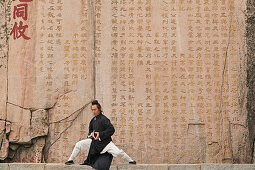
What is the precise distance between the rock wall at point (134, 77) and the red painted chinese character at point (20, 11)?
0.06ft

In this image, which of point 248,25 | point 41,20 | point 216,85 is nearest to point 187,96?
point 216,85

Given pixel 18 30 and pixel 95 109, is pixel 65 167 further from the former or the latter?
pixel 18 30

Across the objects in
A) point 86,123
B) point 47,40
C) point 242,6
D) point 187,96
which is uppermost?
point 242,6

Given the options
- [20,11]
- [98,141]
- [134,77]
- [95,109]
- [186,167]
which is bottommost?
[186,167]

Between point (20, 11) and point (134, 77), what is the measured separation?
2372 mm

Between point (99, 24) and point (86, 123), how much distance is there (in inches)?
69.7

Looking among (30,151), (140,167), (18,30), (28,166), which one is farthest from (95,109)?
(18,30)

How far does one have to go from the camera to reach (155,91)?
295 inches

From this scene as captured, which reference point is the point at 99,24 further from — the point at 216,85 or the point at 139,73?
the point at 216,85

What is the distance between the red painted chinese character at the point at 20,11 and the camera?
305 inches

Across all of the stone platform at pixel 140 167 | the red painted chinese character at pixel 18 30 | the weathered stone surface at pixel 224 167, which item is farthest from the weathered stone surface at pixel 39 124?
the weathered stone surface at pixel 224 167

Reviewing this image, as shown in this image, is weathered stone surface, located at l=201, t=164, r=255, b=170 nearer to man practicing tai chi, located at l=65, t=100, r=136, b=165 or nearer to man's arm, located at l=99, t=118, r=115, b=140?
man practicing tai chi, located at l=65, t=100, r=136, b=165

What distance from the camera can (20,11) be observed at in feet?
25.4

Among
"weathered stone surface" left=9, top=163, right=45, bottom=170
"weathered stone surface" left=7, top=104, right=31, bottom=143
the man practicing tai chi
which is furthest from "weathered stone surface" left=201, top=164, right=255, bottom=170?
"weathered stone surface" left=7, top=104, right=31, bottom=143
